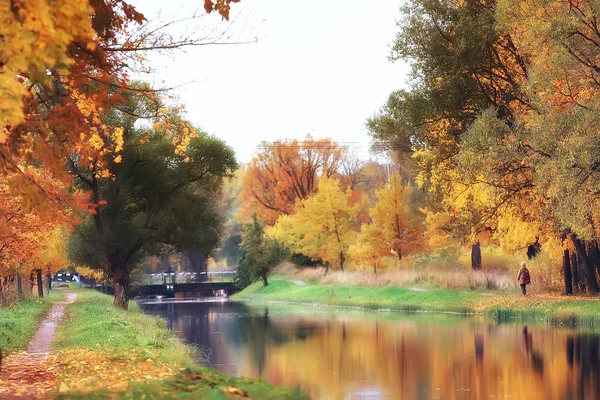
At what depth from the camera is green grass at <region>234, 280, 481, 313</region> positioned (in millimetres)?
41156

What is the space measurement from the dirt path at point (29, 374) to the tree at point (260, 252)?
48.8 metres

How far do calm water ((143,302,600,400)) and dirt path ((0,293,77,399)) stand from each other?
497 cm

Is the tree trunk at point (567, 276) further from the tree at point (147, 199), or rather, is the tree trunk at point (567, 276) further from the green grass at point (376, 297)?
the tree at point (147, 199)

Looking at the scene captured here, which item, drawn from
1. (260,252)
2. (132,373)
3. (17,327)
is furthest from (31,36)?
(260,252)

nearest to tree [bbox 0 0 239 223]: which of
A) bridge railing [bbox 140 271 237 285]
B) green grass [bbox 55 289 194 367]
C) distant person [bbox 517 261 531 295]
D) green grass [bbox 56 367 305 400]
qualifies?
green grass [bbox 56 367 305 400]

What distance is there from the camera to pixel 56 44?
325 inches

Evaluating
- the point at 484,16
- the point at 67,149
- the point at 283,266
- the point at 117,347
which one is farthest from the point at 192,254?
the point at 67,149

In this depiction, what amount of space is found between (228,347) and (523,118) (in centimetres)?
1219

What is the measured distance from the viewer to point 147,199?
1551 inches

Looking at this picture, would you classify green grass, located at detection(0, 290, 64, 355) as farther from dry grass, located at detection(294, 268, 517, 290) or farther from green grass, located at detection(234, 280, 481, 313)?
dry grass, located at detection(294, 268, 517, 290)

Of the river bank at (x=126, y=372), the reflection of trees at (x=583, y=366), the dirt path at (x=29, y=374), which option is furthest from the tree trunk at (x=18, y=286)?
the reflection of trees at (x=583, y=366)

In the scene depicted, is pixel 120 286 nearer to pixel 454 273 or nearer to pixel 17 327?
pixel 17 327

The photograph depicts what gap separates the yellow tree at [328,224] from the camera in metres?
61.7

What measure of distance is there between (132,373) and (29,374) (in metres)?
1.58
